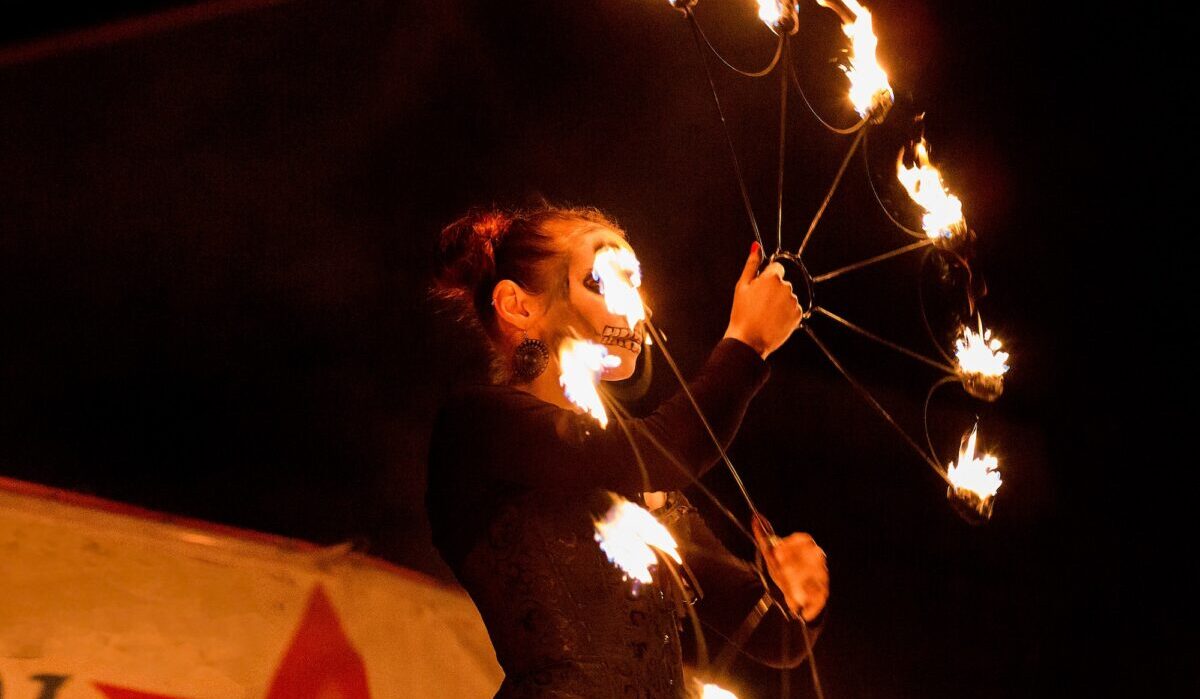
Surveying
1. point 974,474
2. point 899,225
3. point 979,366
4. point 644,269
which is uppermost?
point 644,269

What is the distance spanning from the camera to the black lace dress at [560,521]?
133 cm

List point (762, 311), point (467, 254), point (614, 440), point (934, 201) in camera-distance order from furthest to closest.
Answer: point (934, 201)
point (467, 254)
point (762, 311)
point (614, 440)

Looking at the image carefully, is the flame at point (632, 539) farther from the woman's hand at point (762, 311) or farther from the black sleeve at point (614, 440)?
the woman's hand at point (762, 311)

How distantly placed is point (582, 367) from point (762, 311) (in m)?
0.29

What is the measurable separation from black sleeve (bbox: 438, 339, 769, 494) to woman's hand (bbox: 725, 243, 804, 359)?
1.1 inches

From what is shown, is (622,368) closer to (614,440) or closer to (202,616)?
(614,440)

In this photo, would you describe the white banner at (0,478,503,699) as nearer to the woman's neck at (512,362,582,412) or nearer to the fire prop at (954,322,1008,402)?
the woman's neck at (512,362,582,412)

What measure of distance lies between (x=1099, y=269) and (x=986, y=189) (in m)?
0.40

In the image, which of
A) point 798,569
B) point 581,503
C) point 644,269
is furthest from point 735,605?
point 644,269

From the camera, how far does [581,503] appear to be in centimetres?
148

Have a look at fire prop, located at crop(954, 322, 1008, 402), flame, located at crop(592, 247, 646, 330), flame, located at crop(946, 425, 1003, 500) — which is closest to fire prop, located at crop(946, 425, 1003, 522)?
flame, located at crop(946, 425, 1003, 500)

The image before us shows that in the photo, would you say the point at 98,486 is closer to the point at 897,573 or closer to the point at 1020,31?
→ the point at 897,573

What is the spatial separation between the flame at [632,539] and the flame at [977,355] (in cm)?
72

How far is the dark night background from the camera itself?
2.35 m
